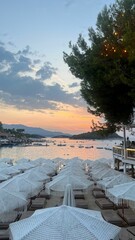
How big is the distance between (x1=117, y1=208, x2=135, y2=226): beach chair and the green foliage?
614 centimetres

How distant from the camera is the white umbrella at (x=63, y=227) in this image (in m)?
7.62

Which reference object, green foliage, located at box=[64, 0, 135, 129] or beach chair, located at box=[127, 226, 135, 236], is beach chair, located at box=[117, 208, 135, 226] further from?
green foliage, located at box=[64, 0, 135, 129]

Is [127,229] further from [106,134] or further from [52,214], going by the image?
[106,134]

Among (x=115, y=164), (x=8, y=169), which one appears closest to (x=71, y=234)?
(x=8, y=169)

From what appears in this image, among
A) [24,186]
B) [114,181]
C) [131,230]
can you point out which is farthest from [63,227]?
[114,181]

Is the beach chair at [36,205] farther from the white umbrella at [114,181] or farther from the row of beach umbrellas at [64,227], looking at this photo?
the row of beach umbrellas at [64,227]

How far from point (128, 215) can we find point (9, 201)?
556cm

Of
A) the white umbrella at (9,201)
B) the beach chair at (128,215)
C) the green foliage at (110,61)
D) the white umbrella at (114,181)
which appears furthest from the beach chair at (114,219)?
the green foliage at (110,61)

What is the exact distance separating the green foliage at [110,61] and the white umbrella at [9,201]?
825 cm

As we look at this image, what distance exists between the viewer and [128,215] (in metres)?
14.7

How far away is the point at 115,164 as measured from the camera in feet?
121

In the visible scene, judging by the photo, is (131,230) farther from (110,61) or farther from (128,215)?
(110,61)

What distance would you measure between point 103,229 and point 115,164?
29.0 m

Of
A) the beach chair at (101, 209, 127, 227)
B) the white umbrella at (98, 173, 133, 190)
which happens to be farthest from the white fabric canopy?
the white umbrella at (98, 173, 133, 190)
